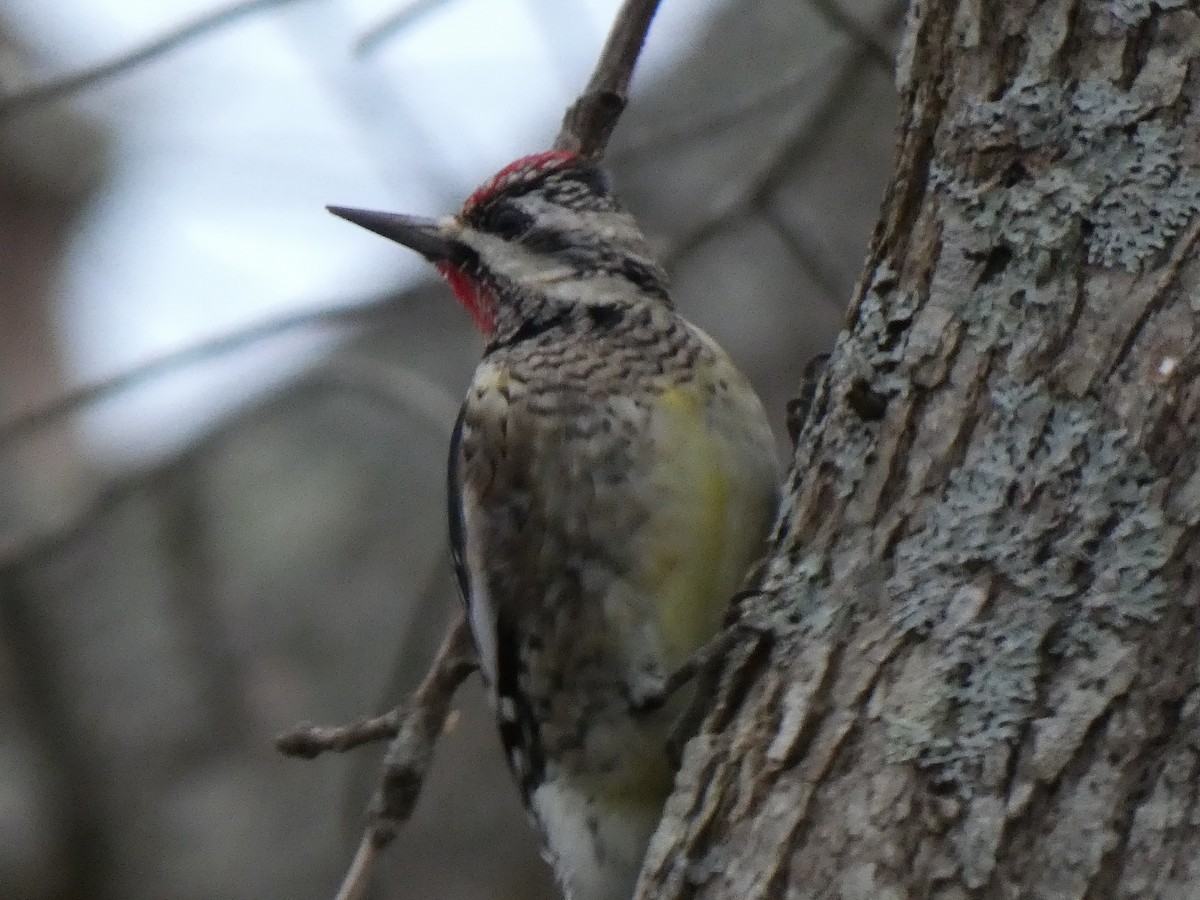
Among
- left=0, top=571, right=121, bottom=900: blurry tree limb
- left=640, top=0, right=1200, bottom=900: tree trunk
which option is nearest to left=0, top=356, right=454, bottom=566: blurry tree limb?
left=0, top=571, right=121, bottom=900: blurry tree limb

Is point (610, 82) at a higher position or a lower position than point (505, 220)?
higher

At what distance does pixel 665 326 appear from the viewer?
2.67 meters

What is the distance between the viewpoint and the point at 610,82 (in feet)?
8.71

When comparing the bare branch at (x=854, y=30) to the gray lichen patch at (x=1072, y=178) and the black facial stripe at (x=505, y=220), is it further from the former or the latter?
the gray lichen patch at (x=1072, y=178)

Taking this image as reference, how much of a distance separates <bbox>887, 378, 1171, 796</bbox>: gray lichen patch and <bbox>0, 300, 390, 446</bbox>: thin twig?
181 cm

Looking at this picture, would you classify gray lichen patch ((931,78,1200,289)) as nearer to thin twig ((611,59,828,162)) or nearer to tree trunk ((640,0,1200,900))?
tree trunk ((640,0,1200,900))

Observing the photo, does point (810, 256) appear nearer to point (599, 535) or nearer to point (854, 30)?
point (854, 30)

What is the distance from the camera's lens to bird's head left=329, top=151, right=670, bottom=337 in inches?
112

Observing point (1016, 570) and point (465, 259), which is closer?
point (1016, 570)

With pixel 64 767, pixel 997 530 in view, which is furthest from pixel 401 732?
pixel 64 767

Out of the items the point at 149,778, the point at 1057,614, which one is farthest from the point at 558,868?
the point at 149,778

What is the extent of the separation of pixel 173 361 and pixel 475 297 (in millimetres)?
621

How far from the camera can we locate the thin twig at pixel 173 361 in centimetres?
319

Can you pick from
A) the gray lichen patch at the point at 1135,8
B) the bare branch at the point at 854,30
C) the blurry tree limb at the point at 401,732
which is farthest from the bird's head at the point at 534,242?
the gray lichen patch at the point at 1135,8
